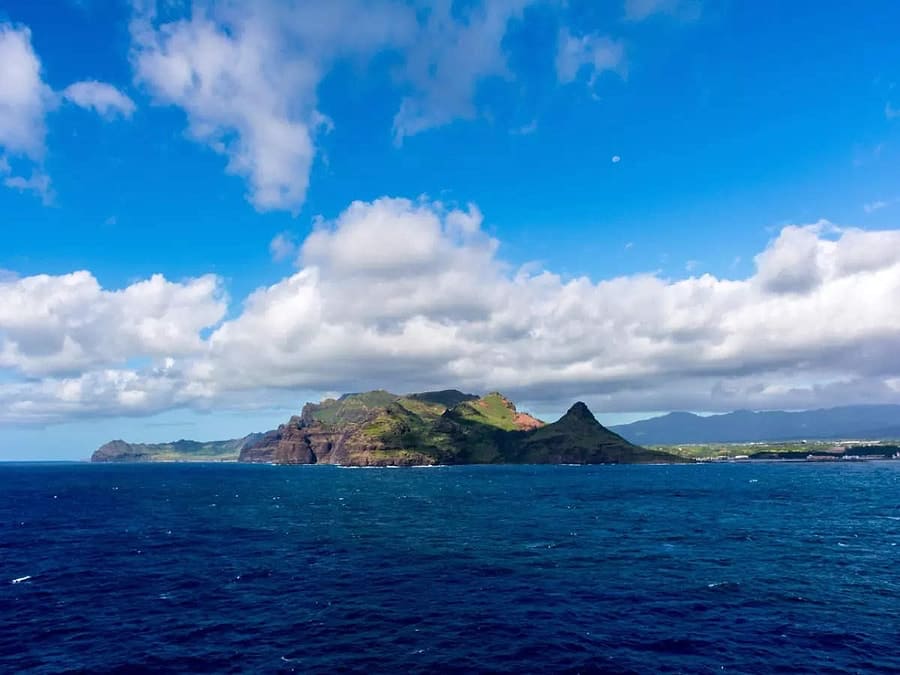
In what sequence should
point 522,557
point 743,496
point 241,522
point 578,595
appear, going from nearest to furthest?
1. point 578,595
2. point 522,557
3. point 241,522
4. point 743,496

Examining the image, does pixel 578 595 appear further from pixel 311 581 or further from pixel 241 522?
pixel 241 522

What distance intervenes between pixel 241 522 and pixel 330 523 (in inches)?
1015

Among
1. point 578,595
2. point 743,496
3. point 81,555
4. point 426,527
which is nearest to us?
point 578,595

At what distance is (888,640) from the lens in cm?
5734

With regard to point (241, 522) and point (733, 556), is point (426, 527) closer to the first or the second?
point (241, 522)

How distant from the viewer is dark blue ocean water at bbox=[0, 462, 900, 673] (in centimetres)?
5391

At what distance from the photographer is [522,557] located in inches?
3740

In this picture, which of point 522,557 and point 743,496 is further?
point 743,496

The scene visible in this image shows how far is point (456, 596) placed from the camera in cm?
7294

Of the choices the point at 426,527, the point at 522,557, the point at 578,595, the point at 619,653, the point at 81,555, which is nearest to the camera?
the point at 619,653

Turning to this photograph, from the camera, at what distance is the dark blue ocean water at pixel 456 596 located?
53.9 meters

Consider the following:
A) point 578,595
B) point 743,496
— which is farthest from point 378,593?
point 743,496

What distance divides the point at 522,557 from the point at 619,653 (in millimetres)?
42709

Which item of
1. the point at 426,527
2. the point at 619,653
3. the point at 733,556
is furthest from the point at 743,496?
Answer: the point at 619,653
